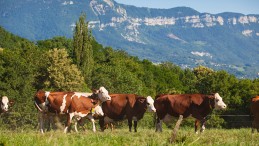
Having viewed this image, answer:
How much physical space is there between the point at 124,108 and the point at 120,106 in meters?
0.23

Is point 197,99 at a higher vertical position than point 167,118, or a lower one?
higher

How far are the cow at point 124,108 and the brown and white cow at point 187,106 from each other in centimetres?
123

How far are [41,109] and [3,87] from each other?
143 ft

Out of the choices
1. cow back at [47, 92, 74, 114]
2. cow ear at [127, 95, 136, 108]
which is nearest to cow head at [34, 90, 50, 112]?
cow back at [47, 92, 74, 114]

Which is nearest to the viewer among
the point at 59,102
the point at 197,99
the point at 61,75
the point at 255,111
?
the point at 59,102

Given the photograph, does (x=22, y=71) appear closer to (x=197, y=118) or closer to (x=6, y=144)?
(x=197, y=118)

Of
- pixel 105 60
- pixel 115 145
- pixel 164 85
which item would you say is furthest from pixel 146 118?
pixel 164 85

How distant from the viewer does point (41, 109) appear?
19.8 metres

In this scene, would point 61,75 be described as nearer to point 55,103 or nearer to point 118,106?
point 118,106

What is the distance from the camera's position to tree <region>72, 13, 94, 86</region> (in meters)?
81.1

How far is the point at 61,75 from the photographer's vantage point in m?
65.9

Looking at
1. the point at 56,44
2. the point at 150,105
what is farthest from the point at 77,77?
the point at 56,44

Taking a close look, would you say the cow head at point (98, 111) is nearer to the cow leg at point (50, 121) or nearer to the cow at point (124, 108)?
the cow at point (124, 108)

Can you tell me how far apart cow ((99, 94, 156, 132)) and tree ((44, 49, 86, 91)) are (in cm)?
4230
